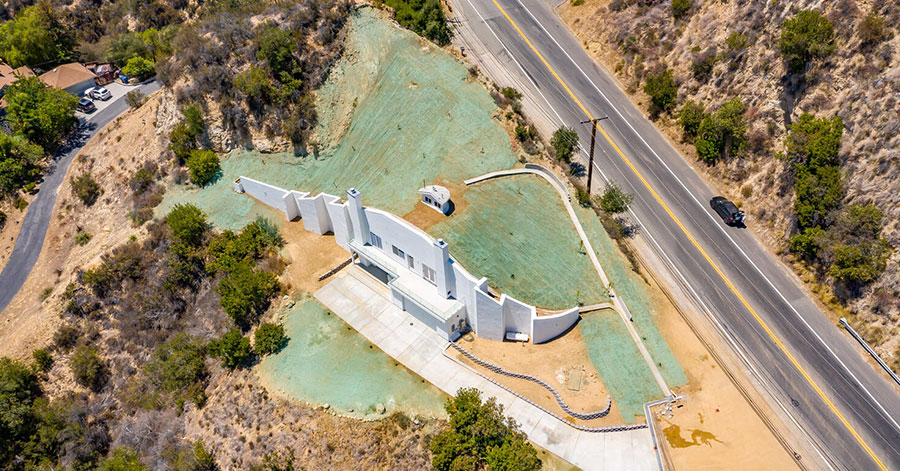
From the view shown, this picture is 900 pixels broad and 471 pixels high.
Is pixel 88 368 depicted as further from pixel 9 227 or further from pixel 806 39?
pixel 806 39

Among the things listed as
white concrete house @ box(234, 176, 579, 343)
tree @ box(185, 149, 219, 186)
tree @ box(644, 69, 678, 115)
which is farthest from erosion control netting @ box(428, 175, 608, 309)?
tree @ box(185, 149, 219, 186)

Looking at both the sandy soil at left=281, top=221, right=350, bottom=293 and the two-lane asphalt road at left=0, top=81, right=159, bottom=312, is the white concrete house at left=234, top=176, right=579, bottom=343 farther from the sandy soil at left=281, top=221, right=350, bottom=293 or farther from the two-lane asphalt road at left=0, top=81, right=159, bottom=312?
the two-lane asphalt road at left=0, top=81, right=159, bottom=312

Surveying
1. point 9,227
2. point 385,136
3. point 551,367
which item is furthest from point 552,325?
point 9,227

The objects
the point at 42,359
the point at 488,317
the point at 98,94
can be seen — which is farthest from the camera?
the point at 98,94

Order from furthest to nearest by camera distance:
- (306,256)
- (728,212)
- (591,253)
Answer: (306,256)
(728,212)
(591,253)

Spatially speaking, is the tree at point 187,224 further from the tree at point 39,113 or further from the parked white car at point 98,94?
the parked white car at point 98,94

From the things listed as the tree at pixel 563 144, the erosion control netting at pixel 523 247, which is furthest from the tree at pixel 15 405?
the tree at pixel 563 144

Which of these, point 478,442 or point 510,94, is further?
point 510,94
